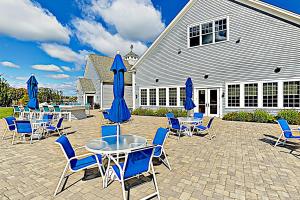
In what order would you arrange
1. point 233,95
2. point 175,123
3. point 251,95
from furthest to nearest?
1. point 233,95
2. point 251,95
3. point 175,123

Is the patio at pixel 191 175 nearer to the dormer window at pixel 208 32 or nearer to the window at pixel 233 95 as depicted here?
the window at pixel 233 95

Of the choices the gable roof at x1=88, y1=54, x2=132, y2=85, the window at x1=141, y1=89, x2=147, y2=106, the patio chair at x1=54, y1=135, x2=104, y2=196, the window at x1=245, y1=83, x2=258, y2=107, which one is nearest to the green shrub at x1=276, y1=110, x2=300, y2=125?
the window at x1=245, y1=83, x2=258, y2=107

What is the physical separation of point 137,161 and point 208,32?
14.1 metres

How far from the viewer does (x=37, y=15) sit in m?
12.1

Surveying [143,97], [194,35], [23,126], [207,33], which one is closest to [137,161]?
[23,126]

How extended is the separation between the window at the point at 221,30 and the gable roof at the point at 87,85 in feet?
59.1

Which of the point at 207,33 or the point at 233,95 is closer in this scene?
the point at 233,95

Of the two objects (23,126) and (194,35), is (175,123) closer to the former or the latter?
(23,126)

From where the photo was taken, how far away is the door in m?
14.0

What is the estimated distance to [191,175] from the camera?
388 centimetres

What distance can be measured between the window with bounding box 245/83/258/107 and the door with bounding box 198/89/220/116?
6.81 ft

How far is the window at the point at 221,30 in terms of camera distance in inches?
528

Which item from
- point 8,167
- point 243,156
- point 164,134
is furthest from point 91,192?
point 243,156

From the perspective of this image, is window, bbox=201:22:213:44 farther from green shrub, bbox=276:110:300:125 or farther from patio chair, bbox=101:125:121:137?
patio chair, bbox=101:125:121:137
